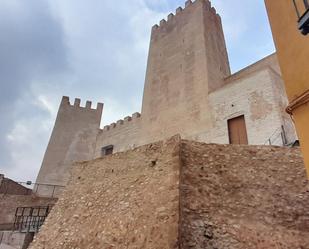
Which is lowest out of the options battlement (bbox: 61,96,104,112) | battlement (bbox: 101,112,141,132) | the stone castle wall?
the stone castle wall

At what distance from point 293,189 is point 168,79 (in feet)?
29.6

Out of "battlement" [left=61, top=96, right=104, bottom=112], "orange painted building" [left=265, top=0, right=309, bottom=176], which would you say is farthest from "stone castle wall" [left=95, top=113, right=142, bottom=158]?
"orange painted building" [left=265, top=0, right=309, bottom=176]

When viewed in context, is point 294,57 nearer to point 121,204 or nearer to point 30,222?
point 121,204

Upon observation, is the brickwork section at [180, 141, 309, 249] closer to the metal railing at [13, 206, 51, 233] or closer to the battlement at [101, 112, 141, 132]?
the metal railing at [13, 206, 51, 233]

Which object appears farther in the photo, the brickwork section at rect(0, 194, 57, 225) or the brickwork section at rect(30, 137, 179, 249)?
the brickwork section at rect(0, 194, 57, 225)

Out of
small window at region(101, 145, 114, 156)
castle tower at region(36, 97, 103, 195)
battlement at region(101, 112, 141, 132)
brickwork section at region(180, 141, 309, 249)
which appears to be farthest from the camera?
castle tower at region(36, 97, 103, 195)

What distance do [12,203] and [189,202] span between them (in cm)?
1055

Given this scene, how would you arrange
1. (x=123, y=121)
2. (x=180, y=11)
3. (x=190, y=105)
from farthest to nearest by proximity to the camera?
(x=123, y=121) < (x=180, y=11) < (x=190, y=105)

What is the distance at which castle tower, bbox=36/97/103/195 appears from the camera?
16109mm

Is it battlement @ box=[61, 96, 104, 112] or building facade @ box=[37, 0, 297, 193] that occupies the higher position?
battlement @ box=[61, 96, 104, 112]

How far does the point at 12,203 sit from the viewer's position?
11.8 metres

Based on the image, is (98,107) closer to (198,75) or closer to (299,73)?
(198,75)

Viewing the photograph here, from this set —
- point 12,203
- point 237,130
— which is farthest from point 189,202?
point 12,203

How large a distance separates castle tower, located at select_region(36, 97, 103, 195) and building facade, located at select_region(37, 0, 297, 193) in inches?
2.4
